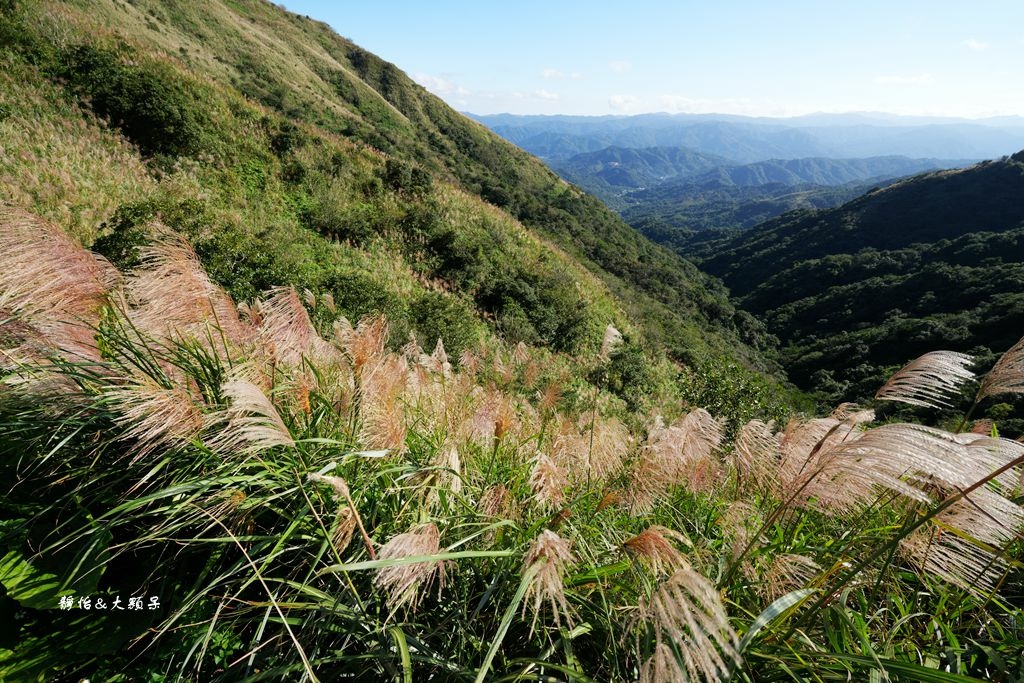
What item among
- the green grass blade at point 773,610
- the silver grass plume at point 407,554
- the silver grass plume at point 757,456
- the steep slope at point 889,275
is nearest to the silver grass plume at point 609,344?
the silver grass plume at point 757,456

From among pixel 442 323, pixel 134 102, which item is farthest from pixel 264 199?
pixel 442 323

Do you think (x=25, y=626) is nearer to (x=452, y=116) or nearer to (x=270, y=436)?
(x=270, y=436)

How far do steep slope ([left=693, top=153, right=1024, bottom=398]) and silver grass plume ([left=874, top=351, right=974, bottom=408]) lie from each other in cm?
3276

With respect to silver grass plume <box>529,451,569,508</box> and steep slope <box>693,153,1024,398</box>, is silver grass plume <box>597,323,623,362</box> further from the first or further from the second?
steep slope <box>693,153,1024,398</box>

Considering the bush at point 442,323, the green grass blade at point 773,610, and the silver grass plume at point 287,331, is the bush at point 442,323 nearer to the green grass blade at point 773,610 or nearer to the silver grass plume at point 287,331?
the silver grass plume at point 287,331

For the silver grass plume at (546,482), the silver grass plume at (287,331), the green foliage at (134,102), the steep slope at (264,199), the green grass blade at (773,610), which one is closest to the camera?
the green grass blade at (773,610)

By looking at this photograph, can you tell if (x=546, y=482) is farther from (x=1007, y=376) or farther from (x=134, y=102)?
(x=134, y=102)

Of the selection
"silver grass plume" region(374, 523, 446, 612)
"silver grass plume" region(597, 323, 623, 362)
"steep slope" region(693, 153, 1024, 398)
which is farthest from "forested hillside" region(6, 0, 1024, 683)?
"steep slope" region(693, 153, 1024, 398)

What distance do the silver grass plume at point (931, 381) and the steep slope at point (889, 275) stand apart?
107 feet

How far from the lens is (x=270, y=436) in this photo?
63.3 inches

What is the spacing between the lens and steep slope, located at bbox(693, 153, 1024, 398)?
52281mm

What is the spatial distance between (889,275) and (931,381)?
96.1 metres

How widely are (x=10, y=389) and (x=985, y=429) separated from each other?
6.29 m

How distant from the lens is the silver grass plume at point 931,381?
186cm
